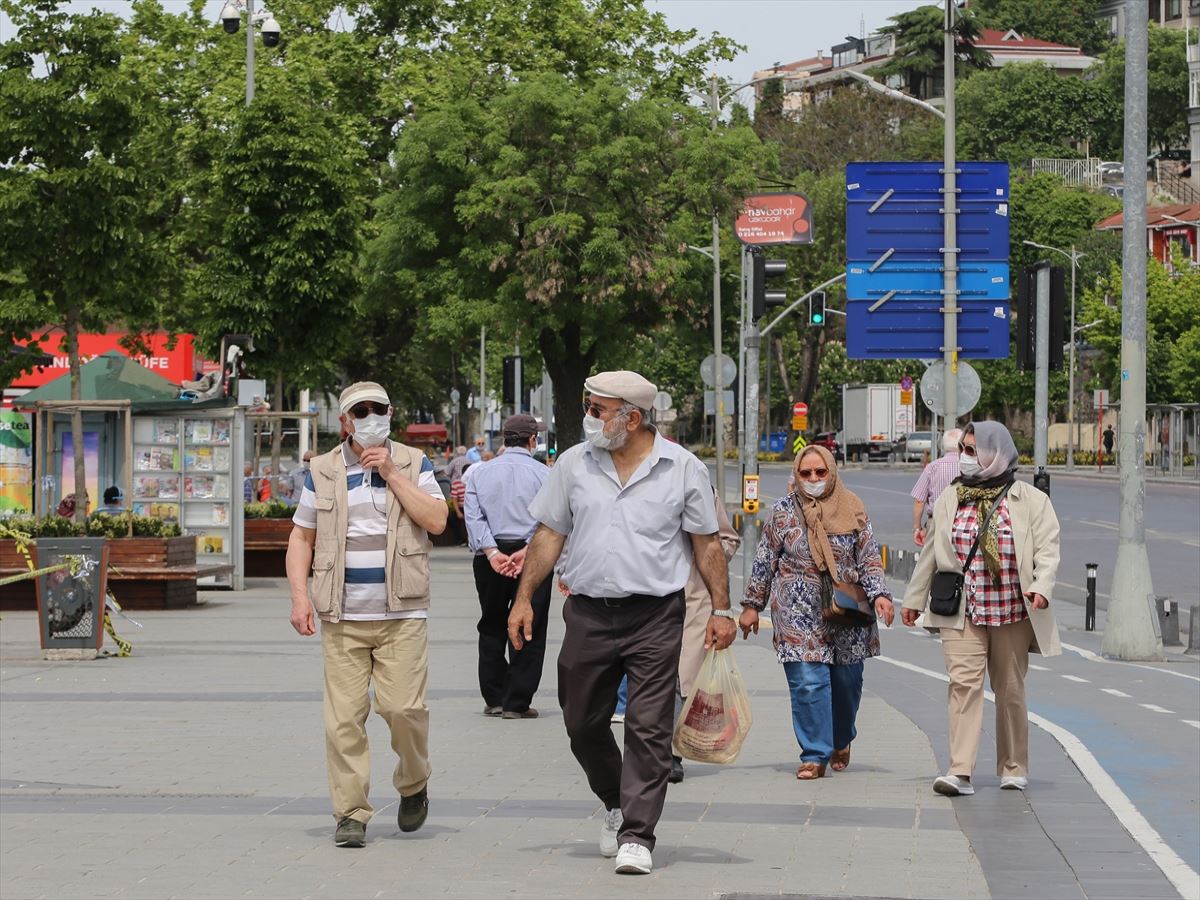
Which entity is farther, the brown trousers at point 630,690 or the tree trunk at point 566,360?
the tree trunk at point 566,360

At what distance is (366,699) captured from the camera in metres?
8.22

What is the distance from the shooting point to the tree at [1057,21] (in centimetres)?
14300

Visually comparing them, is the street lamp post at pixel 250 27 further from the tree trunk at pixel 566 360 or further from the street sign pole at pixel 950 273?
the street sign pole at pixel 950 273

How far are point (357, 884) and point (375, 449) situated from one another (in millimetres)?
1735

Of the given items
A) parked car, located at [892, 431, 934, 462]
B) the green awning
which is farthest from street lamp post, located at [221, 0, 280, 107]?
parked car, located at [892, 431, 934, 462]

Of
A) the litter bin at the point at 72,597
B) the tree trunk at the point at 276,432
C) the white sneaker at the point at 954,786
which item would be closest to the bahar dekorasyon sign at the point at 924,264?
the tree trunk at the point at 276,432

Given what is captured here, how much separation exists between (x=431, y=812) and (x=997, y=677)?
2671 mm

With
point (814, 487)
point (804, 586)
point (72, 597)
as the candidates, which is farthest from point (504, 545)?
point (72, 597)

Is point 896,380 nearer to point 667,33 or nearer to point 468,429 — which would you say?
point 468,429

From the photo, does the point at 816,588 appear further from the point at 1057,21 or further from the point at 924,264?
the point at 1057,21

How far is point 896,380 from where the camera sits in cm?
9275

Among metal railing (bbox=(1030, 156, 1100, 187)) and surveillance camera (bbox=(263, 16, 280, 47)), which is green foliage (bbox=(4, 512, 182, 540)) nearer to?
surveillance camera (bbox=(263, 16, 280, 47))

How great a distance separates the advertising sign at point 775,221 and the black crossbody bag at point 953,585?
50.7 feet

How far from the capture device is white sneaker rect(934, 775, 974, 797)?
9359 millimetres
